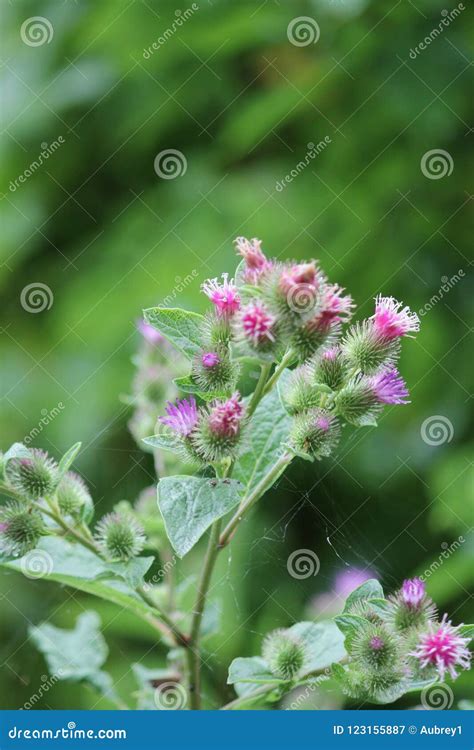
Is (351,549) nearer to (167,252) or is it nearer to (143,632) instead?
(143,632)

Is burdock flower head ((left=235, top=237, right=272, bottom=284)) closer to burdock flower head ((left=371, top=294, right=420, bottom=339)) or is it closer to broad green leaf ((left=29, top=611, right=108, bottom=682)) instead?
burdock flower head ((left=371, top=294, right=420, bottom=339))

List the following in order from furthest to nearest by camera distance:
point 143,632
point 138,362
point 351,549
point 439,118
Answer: point 439,118 < point 143,632 < point 138,362 < point 351,549

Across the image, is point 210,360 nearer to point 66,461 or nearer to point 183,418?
point 183,418

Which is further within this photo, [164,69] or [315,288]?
[164,69]

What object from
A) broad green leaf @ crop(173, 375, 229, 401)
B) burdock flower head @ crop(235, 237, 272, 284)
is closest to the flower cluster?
broad green leaf @ crop(173, 375, 229, 401)

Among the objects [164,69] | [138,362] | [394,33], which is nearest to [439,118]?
[394,33]

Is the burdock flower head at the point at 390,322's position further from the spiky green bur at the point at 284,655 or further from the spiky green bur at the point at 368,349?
the spiky green bur at the point at 284,655

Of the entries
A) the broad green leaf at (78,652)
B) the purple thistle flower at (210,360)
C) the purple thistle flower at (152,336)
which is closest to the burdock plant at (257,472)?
the purple thistle flower at (210,360)
